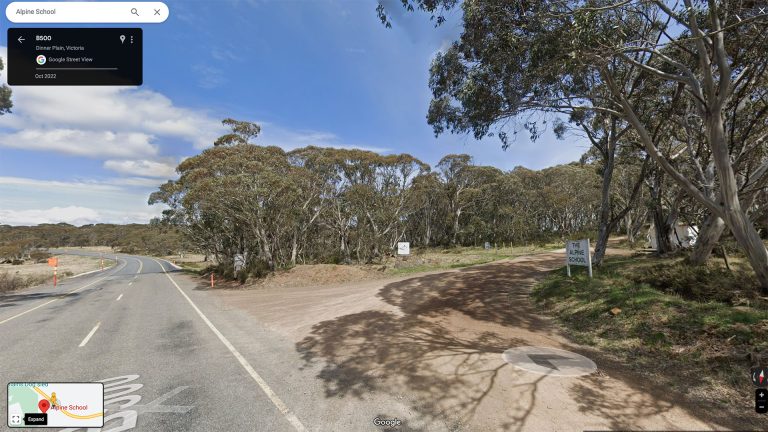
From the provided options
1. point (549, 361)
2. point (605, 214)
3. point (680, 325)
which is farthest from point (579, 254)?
point (549, 361)

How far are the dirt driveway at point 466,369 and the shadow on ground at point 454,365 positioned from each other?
17 millimetres

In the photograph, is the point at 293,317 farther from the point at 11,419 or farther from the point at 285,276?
the point at 285,276

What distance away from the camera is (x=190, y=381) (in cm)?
605

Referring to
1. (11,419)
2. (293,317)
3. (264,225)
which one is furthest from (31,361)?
(264,225)

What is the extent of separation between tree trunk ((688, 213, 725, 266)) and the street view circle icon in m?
9.18

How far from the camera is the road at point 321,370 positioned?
462 centimetres

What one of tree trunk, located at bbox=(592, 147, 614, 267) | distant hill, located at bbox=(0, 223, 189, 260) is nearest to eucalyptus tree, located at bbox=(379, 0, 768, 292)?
tree trunk, located at bbox=(592, 147, 614, 267)

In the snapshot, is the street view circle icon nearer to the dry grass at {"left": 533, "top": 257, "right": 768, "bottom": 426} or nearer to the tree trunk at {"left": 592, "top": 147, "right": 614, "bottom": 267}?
the dry grass at {"left": 533, "top": 257, "right": 768, "bottom": 426}

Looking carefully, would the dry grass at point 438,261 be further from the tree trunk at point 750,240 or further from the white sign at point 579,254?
the tree trunk at point 750,240

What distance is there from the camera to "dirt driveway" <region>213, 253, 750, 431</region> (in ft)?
14.9

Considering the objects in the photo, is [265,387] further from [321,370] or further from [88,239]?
[88,239]

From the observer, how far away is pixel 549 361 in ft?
21.7

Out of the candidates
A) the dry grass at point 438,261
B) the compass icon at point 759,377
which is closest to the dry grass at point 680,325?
the compass icon at point 759,377

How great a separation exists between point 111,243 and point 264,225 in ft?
536
